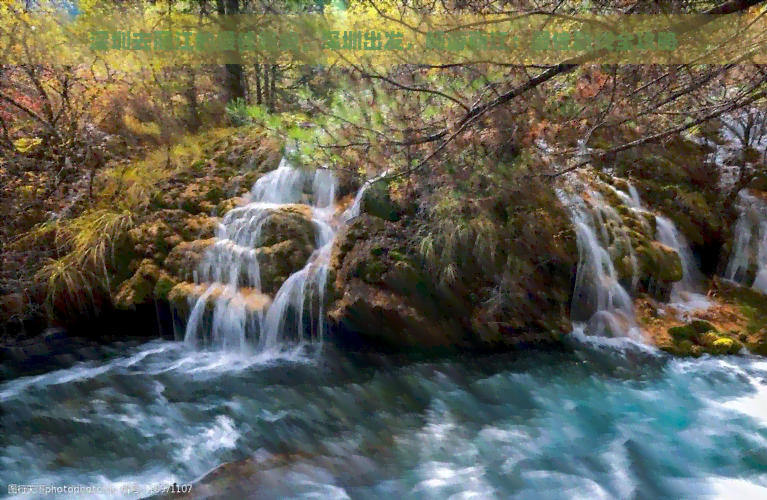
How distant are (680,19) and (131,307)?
6.69m

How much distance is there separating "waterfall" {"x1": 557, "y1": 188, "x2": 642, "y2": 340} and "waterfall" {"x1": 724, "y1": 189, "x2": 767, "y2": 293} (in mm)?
2030

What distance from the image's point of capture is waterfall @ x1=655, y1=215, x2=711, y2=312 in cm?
650

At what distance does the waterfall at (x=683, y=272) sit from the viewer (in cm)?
650

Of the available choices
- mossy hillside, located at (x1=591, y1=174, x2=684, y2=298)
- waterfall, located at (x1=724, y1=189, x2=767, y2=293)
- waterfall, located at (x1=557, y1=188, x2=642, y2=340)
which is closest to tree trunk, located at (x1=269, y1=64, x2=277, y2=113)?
waterfall, located at (x1=557, y1=188, x2=642, y2=340)

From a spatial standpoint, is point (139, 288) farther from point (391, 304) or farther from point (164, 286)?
point (391, 304)

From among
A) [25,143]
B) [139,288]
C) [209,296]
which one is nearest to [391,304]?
[209,296]

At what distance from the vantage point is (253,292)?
617 centimetres

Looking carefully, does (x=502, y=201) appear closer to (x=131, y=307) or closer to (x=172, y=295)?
(x=172, y=295)

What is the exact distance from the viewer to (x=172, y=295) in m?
6.21

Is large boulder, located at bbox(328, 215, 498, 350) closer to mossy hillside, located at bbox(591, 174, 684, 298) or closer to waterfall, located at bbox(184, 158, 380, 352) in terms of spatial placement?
waterfall, located at bbox(184, 158, 380, 352)

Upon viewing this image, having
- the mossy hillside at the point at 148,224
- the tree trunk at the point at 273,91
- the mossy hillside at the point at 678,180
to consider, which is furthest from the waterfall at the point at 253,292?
the mossy hillside at the point at 678,180

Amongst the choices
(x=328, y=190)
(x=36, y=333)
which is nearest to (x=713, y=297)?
(x=328, y=190)

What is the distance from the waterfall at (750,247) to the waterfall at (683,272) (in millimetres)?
591

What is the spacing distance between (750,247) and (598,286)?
9.59 feet
